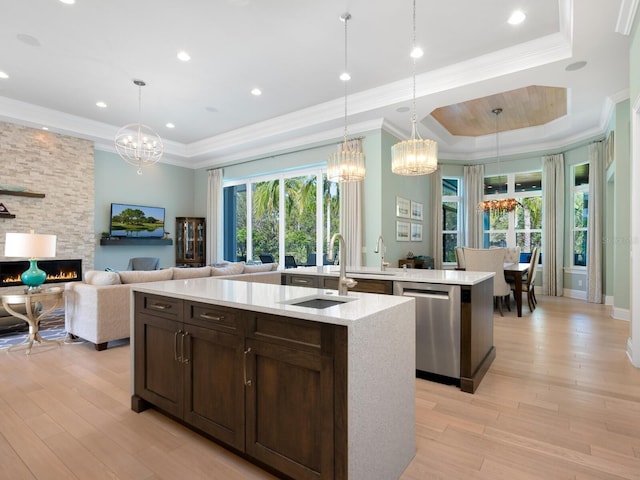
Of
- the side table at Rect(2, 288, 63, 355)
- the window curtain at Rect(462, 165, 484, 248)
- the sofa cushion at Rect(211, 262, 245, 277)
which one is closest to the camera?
the side table at Rect(2, 288, 63, 355)

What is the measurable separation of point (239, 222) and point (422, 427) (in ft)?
23.5

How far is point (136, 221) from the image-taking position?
25.3ft

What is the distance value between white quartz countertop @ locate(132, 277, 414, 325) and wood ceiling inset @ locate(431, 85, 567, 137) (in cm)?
522

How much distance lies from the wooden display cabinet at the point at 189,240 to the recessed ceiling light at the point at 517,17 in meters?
7.41

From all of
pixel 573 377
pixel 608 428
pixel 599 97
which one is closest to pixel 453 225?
pixel 599 97

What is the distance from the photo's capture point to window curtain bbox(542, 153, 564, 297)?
24.2ft

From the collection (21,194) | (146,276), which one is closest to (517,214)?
(146,276)

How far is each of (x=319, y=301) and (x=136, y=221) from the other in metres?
7.04

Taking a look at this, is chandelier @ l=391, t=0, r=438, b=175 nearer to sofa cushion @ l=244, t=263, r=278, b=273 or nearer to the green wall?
sofa cushion @ l=244, t=263, r=278, b=273

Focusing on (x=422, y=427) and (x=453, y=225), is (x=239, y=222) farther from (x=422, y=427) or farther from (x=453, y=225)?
(x=422, y=427)

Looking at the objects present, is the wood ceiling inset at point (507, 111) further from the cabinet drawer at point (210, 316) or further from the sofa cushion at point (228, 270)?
the cabinet drawer at point (210, 316)

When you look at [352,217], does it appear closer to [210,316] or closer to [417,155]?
[417,155]

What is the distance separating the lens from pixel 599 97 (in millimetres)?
5188

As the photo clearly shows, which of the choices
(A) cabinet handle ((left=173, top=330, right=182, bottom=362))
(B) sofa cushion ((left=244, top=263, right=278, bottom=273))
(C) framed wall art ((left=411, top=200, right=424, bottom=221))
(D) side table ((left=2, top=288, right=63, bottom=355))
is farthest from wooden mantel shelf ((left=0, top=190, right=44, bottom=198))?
(C) framed wall art ((left=411, top=200, right=424, bottom=221))
